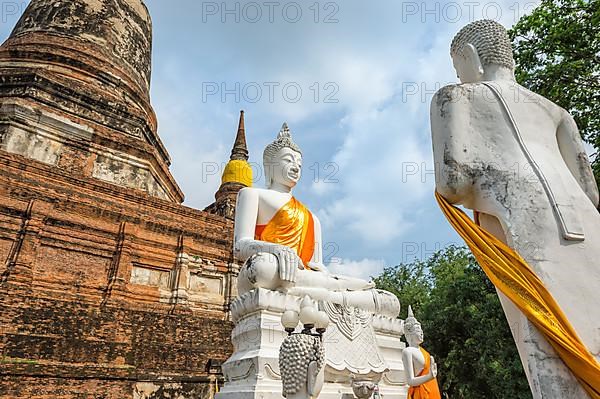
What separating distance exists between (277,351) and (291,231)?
5.06ft

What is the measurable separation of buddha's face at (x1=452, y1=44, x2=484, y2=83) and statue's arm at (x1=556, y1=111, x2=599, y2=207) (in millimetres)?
592

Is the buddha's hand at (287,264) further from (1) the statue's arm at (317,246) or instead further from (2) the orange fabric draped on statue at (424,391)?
(2) the orange fabric draped on statue at (424,391)

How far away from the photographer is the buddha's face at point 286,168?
5.26m

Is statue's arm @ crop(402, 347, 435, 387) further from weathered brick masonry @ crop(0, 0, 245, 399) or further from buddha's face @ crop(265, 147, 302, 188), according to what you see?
weathered brick masonry @ crop(0, 0, 245, 399)

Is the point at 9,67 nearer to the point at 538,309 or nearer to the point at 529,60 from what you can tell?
Answer: the point at 529,60

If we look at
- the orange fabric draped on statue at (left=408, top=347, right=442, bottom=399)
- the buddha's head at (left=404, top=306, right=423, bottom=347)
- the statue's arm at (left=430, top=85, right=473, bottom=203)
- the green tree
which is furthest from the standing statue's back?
the green tree

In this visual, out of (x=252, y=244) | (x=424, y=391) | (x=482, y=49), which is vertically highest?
(x=482, y=49)

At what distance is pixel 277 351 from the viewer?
3658mm

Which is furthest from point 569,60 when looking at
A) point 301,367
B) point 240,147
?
point 240,147

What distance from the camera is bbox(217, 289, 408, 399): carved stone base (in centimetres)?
351

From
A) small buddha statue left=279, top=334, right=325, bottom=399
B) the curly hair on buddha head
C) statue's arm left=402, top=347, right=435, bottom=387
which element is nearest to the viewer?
small buddha statue left=279, top=334, right=325, bottom=399

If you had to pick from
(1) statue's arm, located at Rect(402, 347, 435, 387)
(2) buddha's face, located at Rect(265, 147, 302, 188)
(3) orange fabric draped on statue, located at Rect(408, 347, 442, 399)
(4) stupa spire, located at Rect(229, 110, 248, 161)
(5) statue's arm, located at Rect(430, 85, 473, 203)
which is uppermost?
(4) stupa spire, located at Rect(229, 110, 248, 161)

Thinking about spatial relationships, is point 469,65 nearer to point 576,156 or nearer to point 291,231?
point 576,156

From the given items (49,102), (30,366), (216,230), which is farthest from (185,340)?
(49,102)
